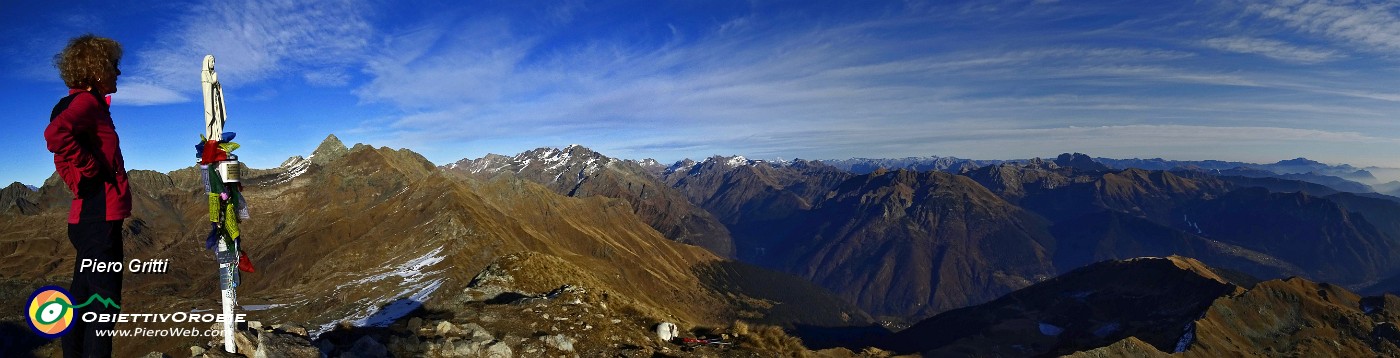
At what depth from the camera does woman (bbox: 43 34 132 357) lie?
6465mm

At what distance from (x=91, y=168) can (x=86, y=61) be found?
148 centimetres

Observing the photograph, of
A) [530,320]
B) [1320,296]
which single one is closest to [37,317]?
[530,320]

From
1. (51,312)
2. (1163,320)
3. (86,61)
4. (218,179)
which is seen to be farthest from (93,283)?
(1163,320)

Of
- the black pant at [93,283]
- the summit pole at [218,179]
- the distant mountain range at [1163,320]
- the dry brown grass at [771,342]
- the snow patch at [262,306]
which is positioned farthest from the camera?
the distant mountain range at [1163,320]

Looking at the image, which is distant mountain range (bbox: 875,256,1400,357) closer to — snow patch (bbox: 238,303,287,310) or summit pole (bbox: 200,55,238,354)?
summit pole (bbox: 200,55,238,354)

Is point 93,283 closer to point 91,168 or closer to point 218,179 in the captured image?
point 91,168

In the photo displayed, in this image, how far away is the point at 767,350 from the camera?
21.2m

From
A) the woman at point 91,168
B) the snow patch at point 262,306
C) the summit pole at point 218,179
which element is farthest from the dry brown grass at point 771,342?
the snow patch at point 262,306

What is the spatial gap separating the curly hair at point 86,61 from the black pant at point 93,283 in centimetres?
180

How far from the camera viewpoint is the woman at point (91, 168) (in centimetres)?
646

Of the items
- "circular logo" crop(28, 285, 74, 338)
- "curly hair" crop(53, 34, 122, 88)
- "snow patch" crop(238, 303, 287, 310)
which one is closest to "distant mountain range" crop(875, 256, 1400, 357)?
"circular logo" crop(28, 285, 74, 338)

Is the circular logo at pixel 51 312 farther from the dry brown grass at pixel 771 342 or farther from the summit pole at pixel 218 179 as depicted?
the dry brown grass at pixel 771 342

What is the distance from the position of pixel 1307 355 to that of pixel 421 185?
179 meters

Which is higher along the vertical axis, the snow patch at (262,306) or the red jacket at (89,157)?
the red jacket at (89,157)
